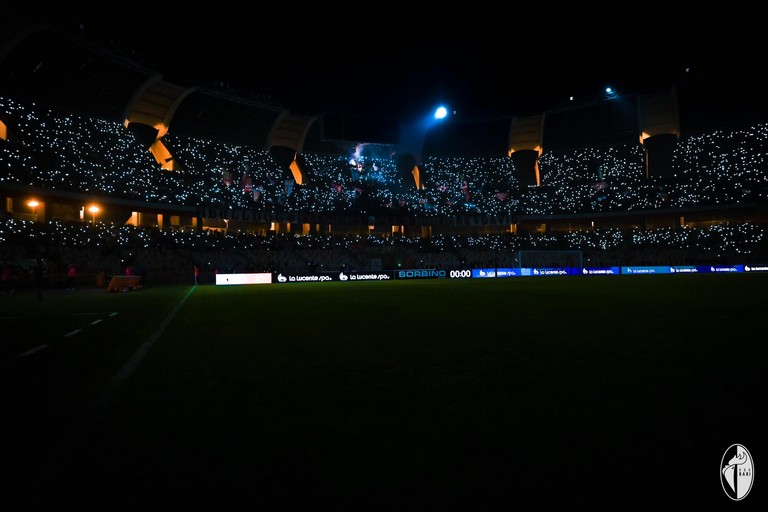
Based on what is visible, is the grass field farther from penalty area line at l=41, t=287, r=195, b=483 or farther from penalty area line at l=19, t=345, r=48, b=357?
penalty area line at l=19, t=345, r=48, b=357

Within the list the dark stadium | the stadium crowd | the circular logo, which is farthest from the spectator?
the circular logo

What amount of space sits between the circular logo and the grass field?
0.07 metres

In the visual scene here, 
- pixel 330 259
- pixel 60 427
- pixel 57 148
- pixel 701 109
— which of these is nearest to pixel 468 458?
pixel 60 427

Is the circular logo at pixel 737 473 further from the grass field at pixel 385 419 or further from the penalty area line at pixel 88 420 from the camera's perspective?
the penalty area line at pixel 88 420

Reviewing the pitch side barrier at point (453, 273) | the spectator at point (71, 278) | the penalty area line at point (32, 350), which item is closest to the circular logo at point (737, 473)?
the penalty area line at point (32, 350)

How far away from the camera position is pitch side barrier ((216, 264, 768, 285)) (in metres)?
43.2

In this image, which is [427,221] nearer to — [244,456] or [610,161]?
[610,161]

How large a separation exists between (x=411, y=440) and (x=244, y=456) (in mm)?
1178

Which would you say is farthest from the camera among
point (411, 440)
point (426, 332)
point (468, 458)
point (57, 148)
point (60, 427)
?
point (57, 148)

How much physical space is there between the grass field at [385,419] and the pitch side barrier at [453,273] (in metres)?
33.7

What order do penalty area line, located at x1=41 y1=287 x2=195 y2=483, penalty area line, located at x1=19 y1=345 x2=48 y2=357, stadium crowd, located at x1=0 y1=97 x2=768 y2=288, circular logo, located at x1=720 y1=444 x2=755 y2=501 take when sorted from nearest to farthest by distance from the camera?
circular logo, located at x1=720 y1=444 x2=755 y2=501
penalty area line, located at x1=41 y1=287 x2=195 y2=483
penalty area line, located at x1=19 y1=345 x2=48 y2=357
stadium crowd, located at x1=0 y1=97 x2=768 y2=288

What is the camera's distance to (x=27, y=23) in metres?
40.2

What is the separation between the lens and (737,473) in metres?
3.08

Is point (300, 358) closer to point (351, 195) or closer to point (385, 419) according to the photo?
point (385, 419)
